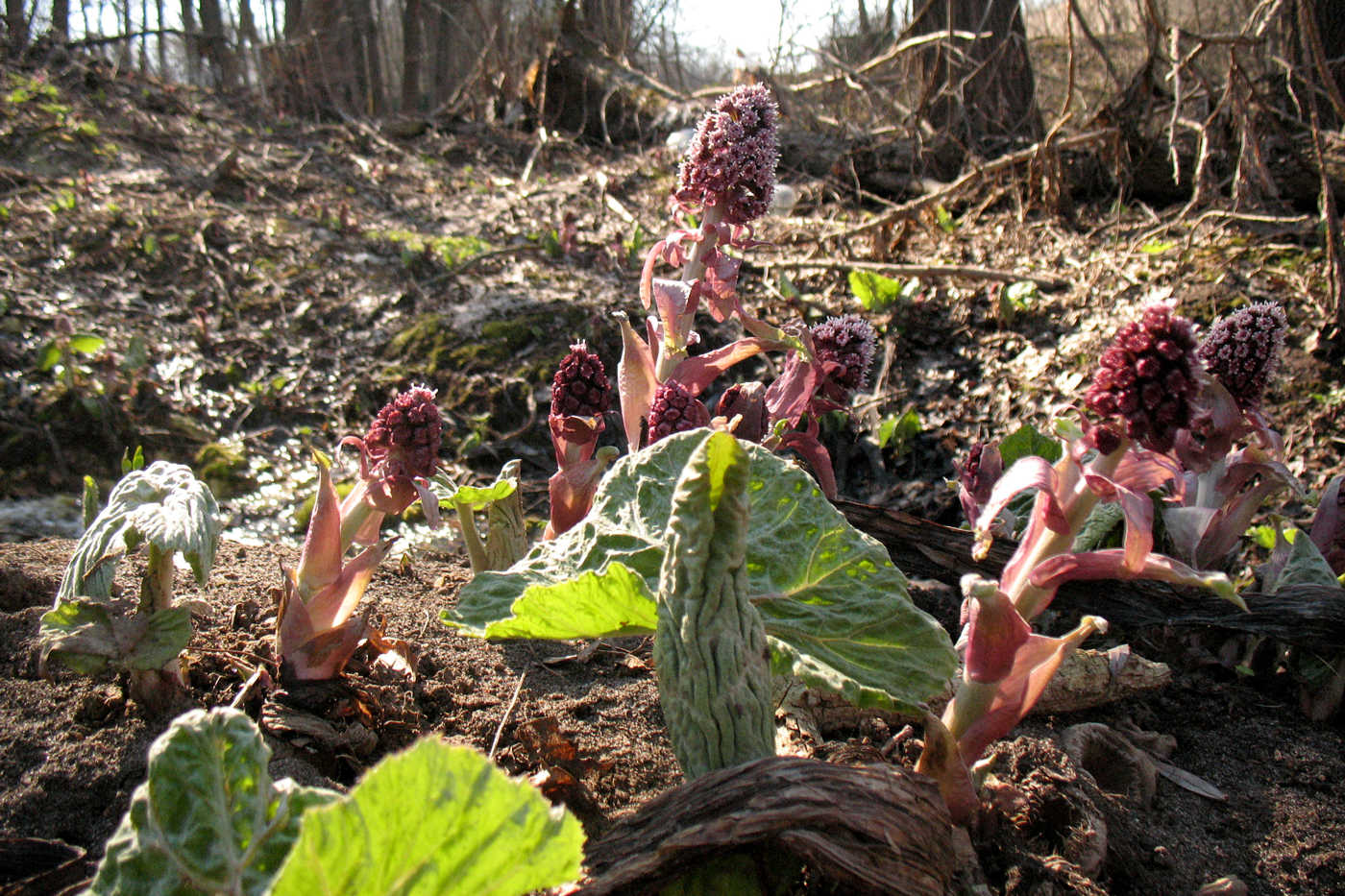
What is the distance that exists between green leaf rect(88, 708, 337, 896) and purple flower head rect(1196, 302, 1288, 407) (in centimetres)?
174

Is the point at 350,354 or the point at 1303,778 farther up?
the point at 350,354

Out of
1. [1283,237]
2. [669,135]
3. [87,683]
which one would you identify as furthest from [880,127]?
[87,683]

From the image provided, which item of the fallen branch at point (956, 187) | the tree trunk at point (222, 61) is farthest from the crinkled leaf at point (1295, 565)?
the tree trunk at point (222, 61)

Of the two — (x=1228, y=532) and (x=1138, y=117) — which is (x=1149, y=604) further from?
(x=1138, y=117)

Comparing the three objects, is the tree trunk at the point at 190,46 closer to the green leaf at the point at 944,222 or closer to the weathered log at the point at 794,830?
the green leaf at the point at 944,222

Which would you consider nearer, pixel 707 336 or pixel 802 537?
pixel 802 537

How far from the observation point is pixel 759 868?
1.10 metres

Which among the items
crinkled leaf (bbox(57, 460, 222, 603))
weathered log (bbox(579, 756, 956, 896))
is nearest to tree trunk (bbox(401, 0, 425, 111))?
crinkled leaf (bbox(57, 460, 222, 603))

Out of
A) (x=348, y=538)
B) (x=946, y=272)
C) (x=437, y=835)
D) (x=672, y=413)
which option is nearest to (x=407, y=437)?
(x=348, y=538)

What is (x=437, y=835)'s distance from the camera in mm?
831

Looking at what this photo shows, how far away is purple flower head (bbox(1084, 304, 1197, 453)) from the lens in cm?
121

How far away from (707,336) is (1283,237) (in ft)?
8.61

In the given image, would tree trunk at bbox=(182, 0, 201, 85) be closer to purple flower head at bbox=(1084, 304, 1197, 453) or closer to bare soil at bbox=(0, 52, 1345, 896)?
bare soil at bbox=(0, 52, 1345, 896)

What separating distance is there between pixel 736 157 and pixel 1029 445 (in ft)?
3.53
